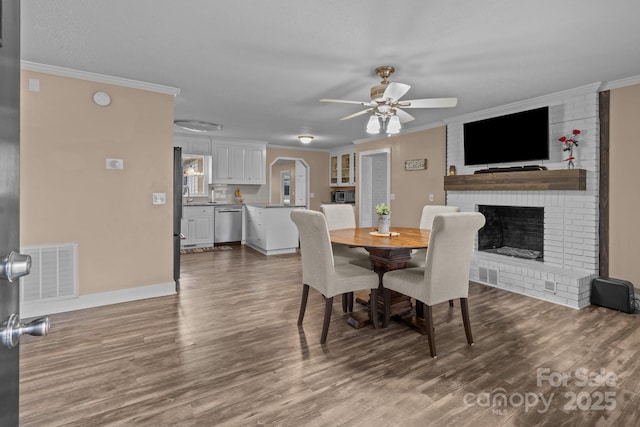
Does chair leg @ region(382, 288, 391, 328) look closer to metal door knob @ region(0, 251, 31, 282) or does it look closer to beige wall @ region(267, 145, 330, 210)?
metal door knob @ region(0, 251, 31, 282)

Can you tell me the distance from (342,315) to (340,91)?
237 cm

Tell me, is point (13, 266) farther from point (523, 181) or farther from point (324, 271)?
point (523, 181)

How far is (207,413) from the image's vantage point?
1685 millimetres

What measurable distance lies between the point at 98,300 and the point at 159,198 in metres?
1.15

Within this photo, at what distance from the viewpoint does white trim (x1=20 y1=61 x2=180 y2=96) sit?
290 centimetres

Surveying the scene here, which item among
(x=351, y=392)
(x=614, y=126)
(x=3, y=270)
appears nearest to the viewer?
(x=3, y=270)

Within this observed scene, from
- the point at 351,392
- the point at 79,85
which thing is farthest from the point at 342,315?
the point at 79,85

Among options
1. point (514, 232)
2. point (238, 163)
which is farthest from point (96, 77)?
point (514, 232)

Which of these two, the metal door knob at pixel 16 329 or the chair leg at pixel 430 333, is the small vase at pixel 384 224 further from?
the metal door knob at pixel 16 329

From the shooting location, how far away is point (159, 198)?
3549 mm

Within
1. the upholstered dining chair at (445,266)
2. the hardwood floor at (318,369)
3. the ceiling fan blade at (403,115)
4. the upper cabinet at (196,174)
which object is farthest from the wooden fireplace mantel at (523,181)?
the upper cabinet at (196,174)

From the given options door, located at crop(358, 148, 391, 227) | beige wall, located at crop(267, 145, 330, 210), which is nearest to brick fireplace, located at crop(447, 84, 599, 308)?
door, located at crop(358, 148, 391, 227)

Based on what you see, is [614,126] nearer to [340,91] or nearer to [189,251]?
[340,91]

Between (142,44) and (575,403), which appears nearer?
(575,403)
